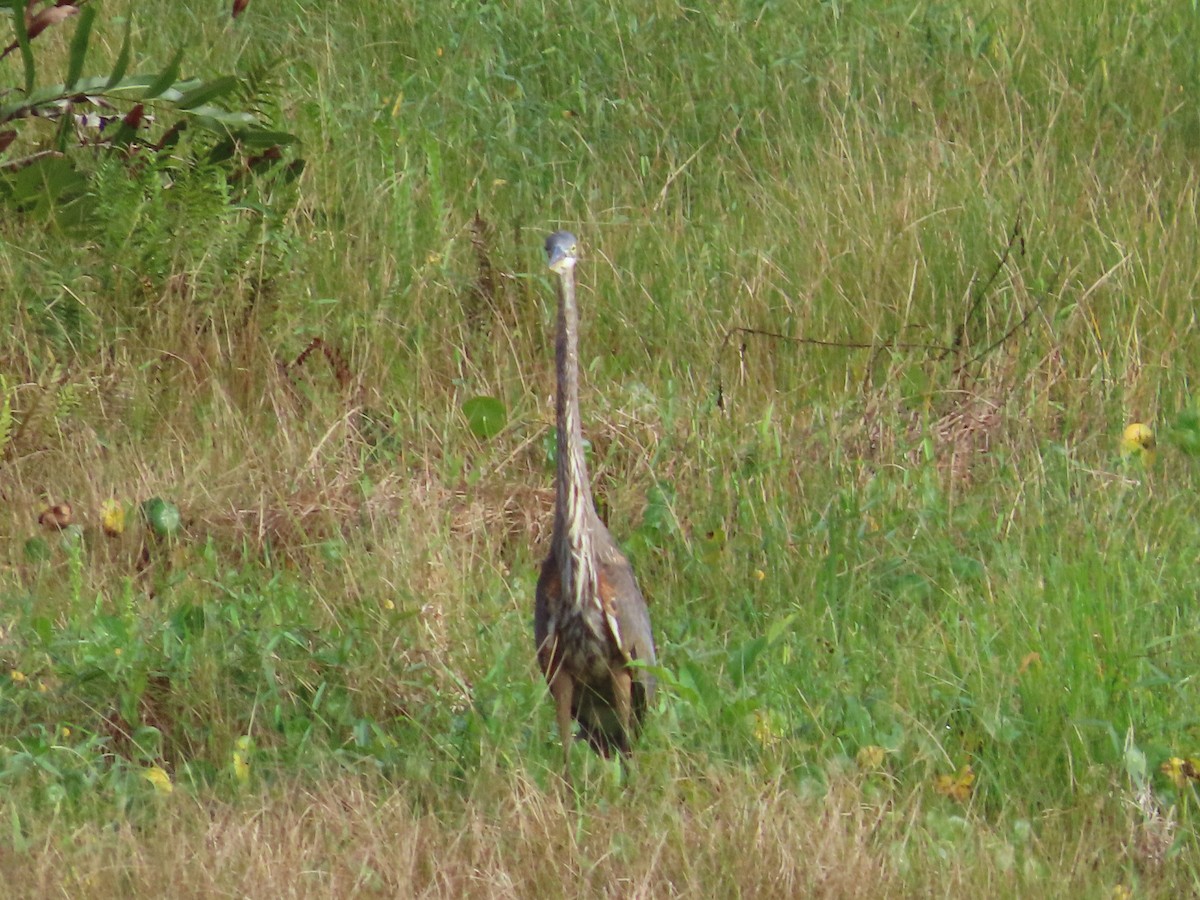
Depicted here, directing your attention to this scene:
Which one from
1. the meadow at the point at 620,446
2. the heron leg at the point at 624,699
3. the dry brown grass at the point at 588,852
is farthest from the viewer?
the heron leg at the point at 624,699

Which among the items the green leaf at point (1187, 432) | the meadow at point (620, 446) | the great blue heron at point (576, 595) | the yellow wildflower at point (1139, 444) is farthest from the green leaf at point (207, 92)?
the green leaf at point (1187, 432)

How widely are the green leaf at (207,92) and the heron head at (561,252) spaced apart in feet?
7.66

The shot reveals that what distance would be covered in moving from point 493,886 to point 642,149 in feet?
13.1

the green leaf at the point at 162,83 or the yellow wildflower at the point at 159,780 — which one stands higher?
the green leaf at the point at 162,83

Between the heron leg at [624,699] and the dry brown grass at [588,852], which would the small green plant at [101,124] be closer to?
the heron leg at [624,699]

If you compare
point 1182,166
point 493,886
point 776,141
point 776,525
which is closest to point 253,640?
point 493,886

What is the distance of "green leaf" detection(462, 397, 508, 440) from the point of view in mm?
5176

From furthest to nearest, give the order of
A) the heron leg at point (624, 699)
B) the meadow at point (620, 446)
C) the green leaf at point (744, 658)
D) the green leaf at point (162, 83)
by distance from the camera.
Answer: the green leaf at point (162, 83), the green leaf at point (744, 658), the heron leg at point (624, 699), the meadow at point (620, 446)

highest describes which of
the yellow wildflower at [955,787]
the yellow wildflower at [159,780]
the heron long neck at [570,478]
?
the heron long neck at [570,478]

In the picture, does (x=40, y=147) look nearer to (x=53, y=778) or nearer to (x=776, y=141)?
(x=776, y=141)

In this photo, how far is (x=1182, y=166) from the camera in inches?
239

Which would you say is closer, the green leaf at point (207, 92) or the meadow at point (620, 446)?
the meadow at point (620, 446)

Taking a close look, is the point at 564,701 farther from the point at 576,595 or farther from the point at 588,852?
the point at 588,852

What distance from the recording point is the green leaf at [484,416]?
17.0 ft
